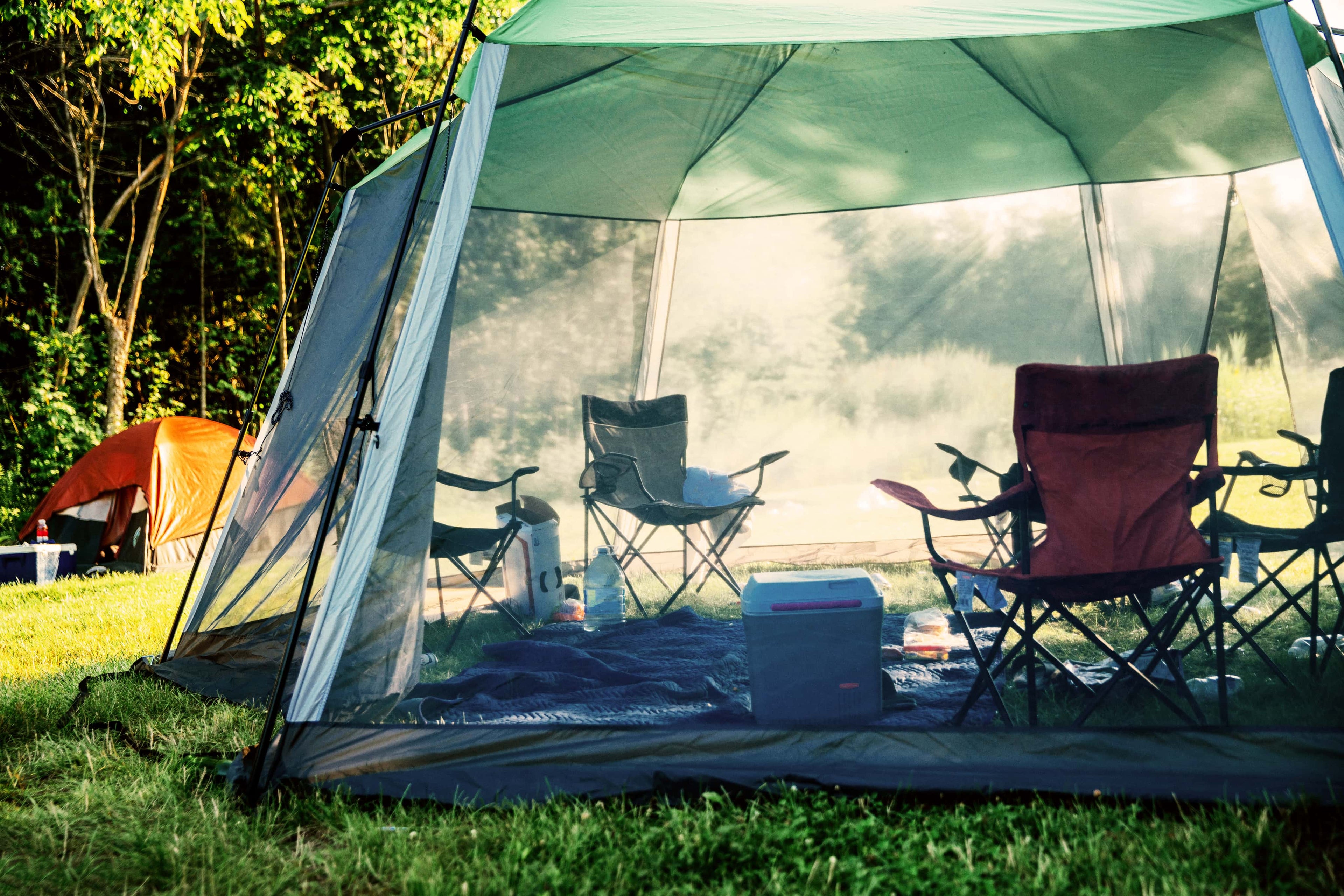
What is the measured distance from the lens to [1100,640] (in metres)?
1.85

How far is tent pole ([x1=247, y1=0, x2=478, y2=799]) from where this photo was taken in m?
1.71

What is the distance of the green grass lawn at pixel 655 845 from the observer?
1354 mm

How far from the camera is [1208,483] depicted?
192 centimetres

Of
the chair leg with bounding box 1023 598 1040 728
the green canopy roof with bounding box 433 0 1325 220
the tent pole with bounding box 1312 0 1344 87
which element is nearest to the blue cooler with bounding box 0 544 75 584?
the green canopy roof with bounding box 433 0 1325 220

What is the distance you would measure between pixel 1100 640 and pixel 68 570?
17.5ft

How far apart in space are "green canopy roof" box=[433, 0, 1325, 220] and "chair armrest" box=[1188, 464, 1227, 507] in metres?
0.81

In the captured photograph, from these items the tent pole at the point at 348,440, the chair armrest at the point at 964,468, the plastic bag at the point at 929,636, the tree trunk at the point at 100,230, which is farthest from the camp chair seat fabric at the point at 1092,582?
the tree trunk at the point at 100,230

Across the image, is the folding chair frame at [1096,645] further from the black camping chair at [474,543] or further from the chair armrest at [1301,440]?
the black camping chair at [474,543]

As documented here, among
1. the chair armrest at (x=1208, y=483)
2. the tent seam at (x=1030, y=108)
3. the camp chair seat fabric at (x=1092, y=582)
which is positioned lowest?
the camp chair seat fabric at (x=1092, y=582)

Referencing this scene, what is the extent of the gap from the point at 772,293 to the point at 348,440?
5.69 ft

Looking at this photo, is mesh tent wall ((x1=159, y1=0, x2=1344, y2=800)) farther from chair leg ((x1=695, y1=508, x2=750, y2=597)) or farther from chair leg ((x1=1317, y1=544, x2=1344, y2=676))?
chair leg ((x1=1317, y1=544, x2=1344, y2=676))

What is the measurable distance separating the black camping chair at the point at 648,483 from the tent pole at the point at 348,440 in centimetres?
90

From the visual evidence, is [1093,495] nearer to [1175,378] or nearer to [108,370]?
[1175,378]

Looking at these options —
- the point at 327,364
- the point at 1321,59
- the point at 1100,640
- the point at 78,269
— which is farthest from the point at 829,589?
the point at 78,269
